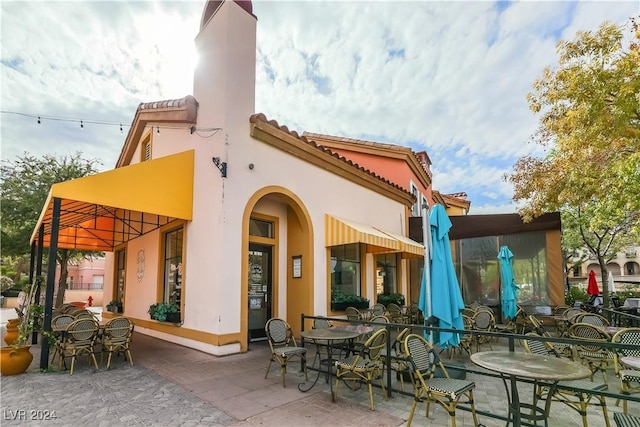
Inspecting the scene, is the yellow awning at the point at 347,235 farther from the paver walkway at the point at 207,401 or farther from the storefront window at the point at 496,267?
the storefront window at the point at 496,267

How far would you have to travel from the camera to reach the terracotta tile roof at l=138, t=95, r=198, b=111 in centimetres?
900

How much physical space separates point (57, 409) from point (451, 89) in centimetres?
1187

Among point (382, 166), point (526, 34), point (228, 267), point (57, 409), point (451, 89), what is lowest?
point (57, 409)

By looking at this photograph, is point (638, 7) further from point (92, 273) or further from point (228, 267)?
point (92, 273)

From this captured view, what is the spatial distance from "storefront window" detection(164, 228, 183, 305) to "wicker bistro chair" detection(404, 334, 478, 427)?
704 cm

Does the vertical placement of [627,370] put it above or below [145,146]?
below

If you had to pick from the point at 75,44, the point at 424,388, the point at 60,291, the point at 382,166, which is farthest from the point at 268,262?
the point at 60,291

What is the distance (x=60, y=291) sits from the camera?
55.1ft

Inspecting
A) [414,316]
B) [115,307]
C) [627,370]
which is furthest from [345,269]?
[115,307]

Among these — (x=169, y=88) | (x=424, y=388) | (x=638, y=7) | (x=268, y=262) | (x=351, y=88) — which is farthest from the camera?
(x=169, y=88)

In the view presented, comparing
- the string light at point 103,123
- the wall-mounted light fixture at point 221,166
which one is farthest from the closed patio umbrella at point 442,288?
the string light at point 103,123

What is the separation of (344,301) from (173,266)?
5065 millimetres

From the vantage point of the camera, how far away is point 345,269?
11.4 meters

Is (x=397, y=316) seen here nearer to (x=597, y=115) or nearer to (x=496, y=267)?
(x=496, y=267)
